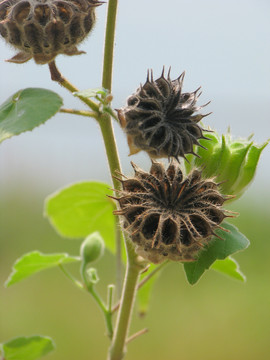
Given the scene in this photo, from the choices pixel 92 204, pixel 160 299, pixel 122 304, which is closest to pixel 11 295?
pixel 160 299

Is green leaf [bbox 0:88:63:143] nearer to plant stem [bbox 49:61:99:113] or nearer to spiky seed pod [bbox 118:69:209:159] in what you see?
plant stem [bbox 49:61:99:113]

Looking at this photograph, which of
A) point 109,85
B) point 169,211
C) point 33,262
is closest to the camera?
point 169,211

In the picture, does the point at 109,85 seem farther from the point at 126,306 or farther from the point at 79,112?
the point at 126,306

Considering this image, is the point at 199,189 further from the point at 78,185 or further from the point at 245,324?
the point at 245,324

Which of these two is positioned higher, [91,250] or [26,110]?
[26,110]

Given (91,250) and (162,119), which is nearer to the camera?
(162,119)

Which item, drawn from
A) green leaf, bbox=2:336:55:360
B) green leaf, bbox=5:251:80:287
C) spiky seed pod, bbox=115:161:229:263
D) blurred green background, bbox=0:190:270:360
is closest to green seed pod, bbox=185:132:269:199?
spiky seed pod, bbox=115:161:229:263

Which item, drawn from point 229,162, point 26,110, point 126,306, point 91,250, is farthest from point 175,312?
point 26,110
